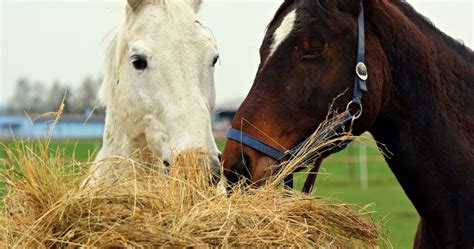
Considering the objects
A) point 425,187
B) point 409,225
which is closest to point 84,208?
point 425,187

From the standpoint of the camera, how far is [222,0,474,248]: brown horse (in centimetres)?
374

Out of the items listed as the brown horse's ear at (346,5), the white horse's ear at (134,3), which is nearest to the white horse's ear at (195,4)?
the white horse's ear at (134,3)

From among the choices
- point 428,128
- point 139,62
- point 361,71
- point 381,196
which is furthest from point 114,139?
point 381,196

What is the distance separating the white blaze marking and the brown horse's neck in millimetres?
421

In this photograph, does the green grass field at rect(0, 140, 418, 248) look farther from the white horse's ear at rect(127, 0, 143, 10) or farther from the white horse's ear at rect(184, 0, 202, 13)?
the white horse's ear at rect(127, 0, 143, 10)

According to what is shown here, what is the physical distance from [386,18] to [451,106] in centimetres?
58

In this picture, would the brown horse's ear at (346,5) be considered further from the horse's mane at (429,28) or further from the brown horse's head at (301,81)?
the horse's mane at (429,28)

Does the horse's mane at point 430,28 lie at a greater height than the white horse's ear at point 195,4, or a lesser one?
greater

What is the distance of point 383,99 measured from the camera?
3.93m

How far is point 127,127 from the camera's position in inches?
177

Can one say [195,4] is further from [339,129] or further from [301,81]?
[339,129]

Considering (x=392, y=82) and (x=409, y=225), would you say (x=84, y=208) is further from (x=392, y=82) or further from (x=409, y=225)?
(x=409, y=225)

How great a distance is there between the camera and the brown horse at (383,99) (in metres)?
3.74

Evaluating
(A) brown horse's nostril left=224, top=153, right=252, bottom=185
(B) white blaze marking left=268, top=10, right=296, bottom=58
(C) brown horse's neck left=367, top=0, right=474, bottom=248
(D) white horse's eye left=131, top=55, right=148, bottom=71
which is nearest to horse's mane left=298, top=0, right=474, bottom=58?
(C) brown horse's neck left=367, top=0, right=474, bottom=248
